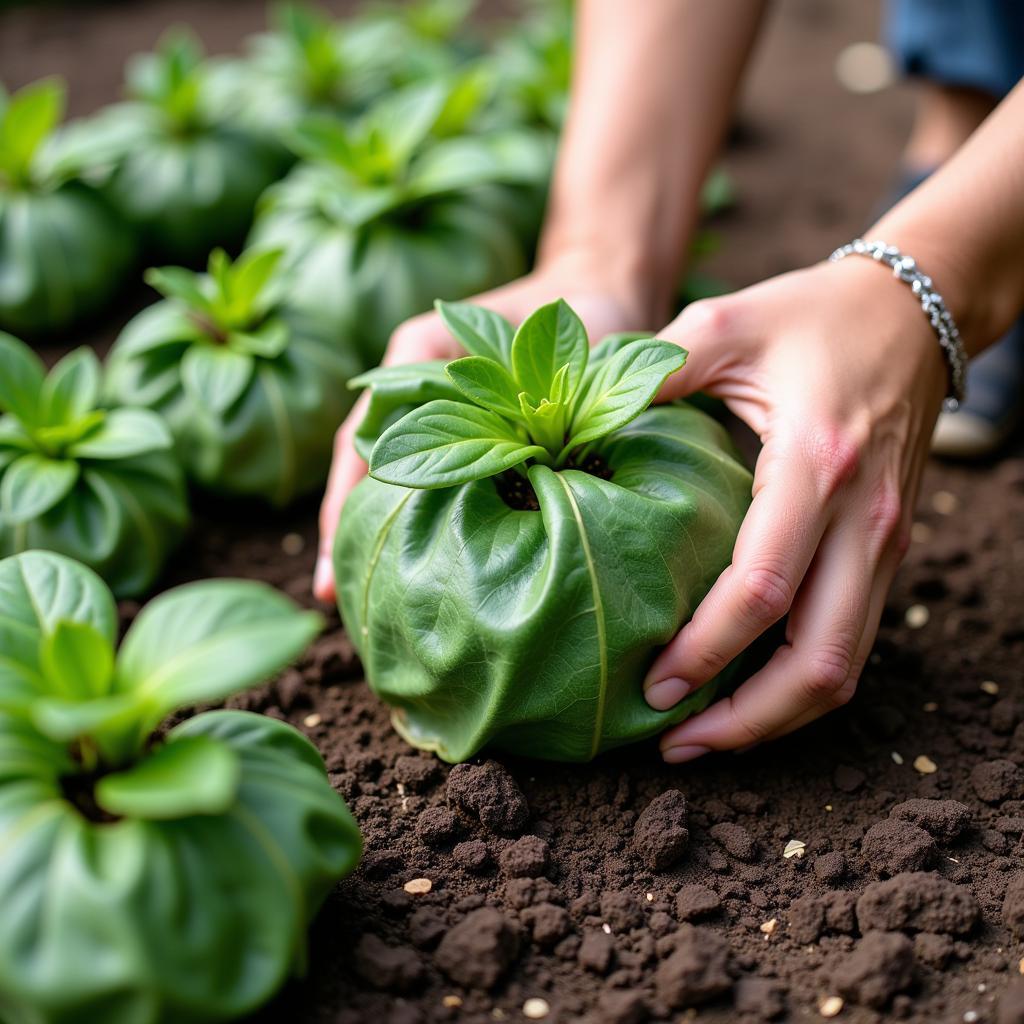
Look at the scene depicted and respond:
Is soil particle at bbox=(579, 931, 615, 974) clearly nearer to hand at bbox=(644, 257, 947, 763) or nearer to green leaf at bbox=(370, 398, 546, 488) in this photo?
hand at bbox=(644, 257, 947, 763)

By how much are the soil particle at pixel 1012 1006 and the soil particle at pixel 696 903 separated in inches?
14.6

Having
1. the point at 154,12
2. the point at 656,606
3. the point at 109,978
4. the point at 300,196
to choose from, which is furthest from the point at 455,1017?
the point at 154,12

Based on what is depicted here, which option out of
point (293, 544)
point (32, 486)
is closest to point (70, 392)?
point (32, 486)

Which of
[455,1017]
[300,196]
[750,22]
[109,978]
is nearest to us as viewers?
[109,978]

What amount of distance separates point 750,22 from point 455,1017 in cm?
207

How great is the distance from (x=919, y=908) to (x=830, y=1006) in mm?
196

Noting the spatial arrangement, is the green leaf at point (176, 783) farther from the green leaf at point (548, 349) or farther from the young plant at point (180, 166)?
the young plant at point (180, 166)

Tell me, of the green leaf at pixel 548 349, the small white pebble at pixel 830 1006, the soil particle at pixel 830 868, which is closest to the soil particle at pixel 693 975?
the small white pebble at pixel 830 1006

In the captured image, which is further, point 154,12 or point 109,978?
point 154,12

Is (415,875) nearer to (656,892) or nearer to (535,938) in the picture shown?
(535,938)

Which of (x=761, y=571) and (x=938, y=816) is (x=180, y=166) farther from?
(x=938, y=816)

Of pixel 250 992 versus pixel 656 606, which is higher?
pixel 656 606

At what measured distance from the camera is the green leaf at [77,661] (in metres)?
1.29

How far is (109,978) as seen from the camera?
1.18 m
